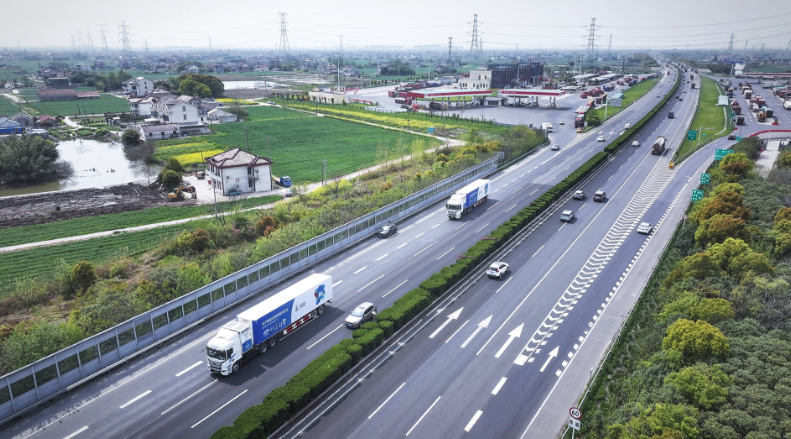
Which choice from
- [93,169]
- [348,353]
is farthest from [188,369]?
[93,169]

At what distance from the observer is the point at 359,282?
4422cm

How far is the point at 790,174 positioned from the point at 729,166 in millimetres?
6344

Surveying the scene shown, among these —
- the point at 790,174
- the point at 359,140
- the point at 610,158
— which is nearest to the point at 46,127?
the point at 359,140

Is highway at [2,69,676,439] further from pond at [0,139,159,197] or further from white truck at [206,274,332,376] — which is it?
pond at [0,139,159,197]

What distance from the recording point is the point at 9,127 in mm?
112688

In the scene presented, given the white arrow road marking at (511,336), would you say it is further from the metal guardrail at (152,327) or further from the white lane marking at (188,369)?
the metal guardrail at (152,327)

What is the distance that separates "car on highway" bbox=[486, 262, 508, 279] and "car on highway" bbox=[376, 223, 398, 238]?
13.9 m

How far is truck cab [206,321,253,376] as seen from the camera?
30.5 m

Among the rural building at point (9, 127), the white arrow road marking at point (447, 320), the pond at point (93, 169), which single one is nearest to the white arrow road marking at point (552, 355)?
the white arrow road marking at point (447, 320)

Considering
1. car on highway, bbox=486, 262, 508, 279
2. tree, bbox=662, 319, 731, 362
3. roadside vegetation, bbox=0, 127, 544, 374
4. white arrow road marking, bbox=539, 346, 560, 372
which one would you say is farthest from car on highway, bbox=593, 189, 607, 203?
tree, bbox=662, 319, 731, 362

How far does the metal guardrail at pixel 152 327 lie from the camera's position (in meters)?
27.5

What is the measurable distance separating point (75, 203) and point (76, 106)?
116 m

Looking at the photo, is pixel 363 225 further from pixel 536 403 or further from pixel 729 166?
pixel 729 166

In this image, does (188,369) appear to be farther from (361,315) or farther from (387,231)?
(387,231)
